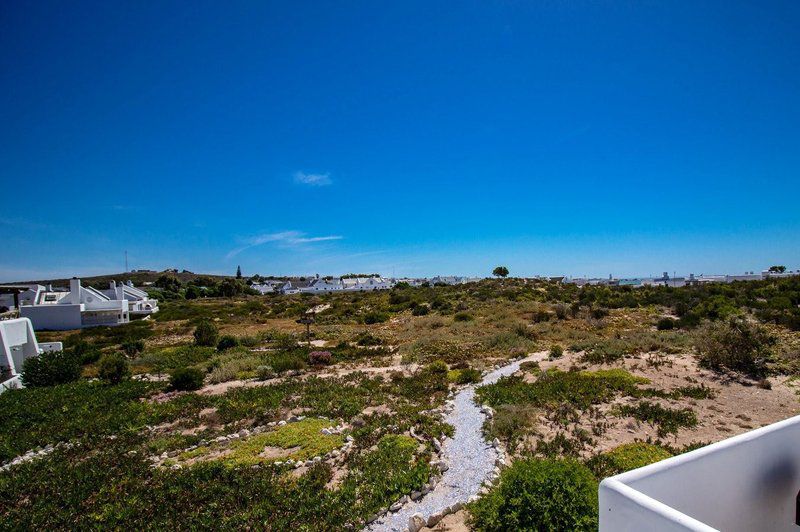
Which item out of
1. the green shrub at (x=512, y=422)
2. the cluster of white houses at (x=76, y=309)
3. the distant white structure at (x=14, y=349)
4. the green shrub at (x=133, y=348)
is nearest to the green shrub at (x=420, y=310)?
the green shrub at (x=133, y=348)

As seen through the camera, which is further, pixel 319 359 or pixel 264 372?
pixel 319 359

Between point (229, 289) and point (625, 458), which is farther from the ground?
point (229, 289)

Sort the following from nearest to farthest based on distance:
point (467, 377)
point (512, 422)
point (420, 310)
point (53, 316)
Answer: point (512, 422) → point (467, 377) → point (420, 310) → point (53, 316)

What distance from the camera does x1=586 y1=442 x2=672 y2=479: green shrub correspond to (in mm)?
7395

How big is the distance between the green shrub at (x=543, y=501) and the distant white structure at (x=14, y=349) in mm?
19685

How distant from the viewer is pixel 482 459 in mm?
8273

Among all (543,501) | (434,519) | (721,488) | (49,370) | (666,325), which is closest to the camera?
(721,488)

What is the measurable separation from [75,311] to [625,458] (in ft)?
180

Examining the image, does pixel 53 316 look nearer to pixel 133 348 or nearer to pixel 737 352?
pixel 133 348

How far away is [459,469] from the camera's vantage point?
26.0 feet

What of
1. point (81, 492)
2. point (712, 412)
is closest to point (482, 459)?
point (712, 412)

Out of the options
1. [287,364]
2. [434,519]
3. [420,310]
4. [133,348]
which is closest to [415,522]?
[434,519]

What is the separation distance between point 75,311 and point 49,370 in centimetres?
3453

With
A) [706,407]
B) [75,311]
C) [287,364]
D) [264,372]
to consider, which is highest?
[75,311]
